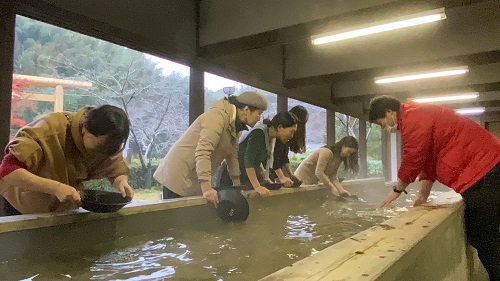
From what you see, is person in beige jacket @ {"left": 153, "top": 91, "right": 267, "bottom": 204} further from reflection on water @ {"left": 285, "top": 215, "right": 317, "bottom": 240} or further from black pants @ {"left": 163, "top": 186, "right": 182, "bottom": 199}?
reflection on water @ {"left": 285, "top": 215, "right": 317, "bottom": 240}

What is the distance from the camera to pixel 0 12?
2758mm

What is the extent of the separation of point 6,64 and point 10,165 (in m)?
1.38

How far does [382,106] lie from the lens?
2.63 m

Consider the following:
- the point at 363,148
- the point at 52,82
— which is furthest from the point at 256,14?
the point at 363,148

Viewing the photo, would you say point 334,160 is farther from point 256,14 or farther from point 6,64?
point 6,64

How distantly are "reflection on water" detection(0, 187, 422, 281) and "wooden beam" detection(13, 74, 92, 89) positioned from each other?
1.54m

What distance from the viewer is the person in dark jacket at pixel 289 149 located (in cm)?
385

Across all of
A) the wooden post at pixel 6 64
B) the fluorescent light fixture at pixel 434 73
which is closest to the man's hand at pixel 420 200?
the wooden post at pixel 6 64

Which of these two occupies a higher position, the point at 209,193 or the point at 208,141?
the point at 208,141

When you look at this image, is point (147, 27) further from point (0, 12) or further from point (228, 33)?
point (0, 12)

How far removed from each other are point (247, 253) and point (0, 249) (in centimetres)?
107

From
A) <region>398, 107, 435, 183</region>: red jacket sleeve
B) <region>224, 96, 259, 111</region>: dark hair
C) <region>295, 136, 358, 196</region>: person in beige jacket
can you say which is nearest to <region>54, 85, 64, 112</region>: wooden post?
<region>224, 96, 259, 111</region>: dark hair

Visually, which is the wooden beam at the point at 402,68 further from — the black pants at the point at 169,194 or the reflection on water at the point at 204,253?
the black pants at the point at 169,194

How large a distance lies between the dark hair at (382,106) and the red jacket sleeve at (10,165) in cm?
203
